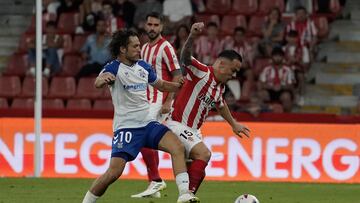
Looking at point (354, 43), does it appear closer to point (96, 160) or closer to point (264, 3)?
point (264, 3)

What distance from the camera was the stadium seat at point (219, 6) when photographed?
→ 83.1 feet

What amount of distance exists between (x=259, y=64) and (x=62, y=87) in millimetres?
3937

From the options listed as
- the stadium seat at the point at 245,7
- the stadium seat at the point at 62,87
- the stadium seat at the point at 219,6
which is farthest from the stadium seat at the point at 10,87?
the stadium seat at the point at 245,7

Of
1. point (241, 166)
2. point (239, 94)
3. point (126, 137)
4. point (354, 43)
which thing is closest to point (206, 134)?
point (241, 166)

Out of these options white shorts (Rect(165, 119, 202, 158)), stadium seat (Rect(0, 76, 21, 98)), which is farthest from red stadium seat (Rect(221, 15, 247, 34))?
white shorts (Rect(165, 119, 202, 158))

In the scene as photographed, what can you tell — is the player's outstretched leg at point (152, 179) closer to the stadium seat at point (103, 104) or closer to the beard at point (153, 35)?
the beard at point (153, 35)

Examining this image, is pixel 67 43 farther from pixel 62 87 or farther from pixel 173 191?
pixel 173 191

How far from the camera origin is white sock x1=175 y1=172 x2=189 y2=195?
12.9m

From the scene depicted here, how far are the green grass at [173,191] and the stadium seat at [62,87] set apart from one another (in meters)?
5.15

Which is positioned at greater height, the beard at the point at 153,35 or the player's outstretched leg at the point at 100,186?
the beard at the point at 153,35

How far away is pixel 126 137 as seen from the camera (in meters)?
12.8

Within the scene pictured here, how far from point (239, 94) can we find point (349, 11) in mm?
3479

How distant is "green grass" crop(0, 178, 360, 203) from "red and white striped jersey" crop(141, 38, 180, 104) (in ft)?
4.30

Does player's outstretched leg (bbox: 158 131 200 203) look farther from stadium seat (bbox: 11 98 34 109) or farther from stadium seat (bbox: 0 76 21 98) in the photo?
stadium seat (bbox: 0 76 21 98)
